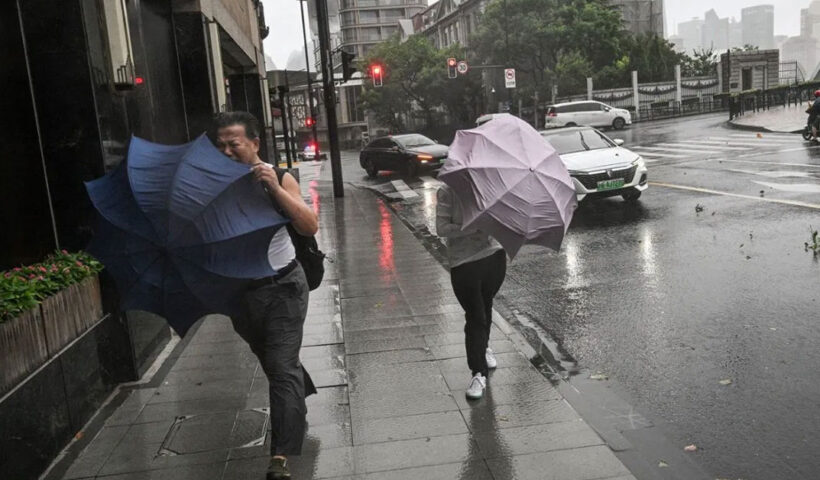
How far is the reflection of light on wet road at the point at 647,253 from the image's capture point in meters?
8.88

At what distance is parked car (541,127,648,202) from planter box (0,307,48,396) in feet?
32.7

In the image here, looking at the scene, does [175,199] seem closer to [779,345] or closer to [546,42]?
[779,345]

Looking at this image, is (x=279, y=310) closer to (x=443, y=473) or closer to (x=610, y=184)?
(x=443, y=473)

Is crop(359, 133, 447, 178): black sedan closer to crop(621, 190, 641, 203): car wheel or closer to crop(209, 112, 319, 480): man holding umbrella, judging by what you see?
crop(621, 190, 641, 203): car wheel

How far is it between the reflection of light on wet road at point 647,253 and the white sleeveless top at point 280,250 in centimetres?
586

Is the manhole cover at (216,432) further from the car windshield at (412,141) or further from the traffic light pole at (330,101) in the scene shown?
the car windshield at (412,141)

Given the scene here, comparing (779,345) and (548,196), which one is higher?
(548,196)

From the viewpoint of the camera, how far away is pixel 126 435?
4.62 m

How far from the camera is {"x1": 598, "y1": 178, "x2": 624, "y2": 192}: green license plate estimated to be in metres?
13.3

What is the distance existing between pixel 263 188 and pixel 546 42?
4972 cm

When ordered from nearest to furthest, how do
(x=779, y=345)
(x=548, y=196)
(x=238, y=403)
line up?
(x=548, y=196)
(x=238, y=403)
(x=779, y=345)

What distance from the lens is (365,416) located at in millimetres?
4770

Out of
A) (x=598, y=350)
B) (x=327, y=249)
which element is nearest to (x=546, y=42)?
(x=327, y=249)

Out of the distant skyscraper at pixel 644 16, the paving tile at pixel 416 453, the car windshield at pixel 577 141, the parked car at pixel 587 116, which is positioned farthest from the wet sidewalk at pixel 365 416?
the distant skyscraper at pixel 644 16
